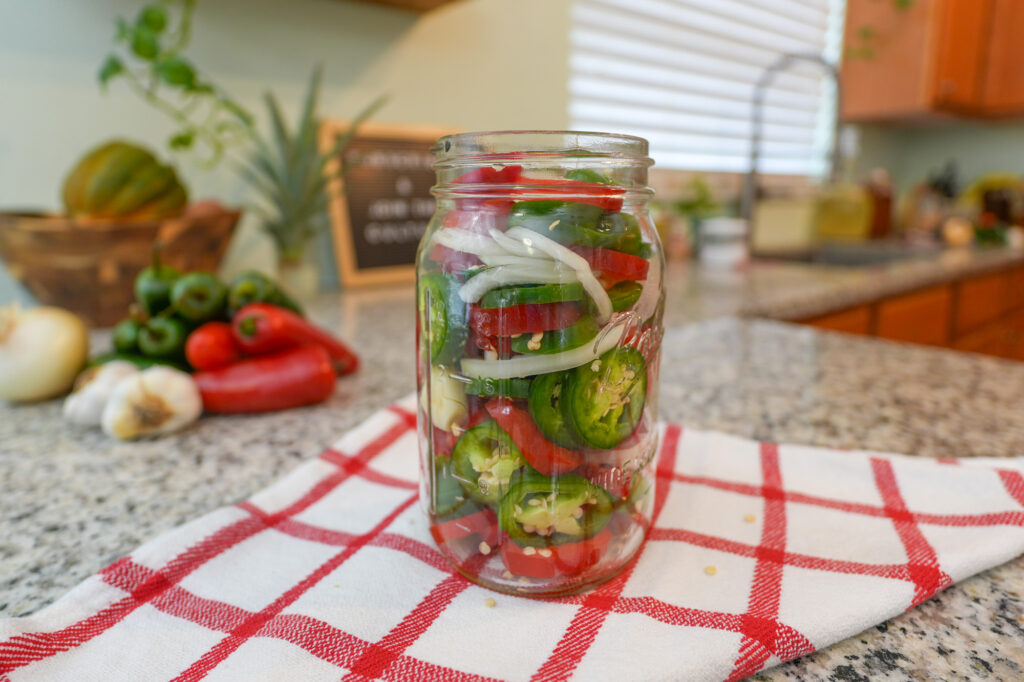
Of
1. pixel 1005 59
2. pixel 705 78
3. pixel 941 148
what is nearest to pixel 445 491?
pixel 705 78

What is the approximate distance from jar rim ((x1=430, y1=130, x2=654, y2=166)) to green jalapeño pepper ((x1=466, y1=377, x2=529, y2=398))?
135 mm

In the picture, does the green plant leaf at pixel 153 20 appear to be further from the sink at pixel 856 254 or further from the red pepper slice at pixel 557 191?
the sink at pixel 856 254

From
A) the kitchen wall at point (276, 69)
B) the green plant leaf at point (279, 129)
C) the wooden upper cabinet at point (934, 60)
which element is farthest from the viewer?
the wooden upper cabinet at point (934, 60)

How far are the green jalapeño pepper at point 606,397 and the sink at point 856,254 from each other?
2027 millimetres

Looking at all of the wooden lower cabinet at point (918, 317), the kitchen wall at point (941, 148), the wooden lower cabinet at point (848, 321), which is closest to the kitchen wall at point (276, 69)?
the wooden lower cabinet at point (848, 321)

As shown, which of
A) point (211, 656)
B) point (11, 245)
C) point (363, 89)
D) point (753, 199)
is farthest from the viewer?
point (753, 199)

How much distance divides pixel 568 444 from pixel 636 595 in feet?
0.35

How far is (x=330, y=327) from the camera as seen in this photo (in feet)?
3.54

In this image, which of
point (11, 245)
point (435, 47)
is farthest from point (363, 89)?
point (11, 245)

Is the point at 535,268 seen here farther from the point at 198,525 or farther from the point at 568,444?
the point at 198,525

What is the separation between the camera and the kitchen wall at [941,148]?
290 centimetres

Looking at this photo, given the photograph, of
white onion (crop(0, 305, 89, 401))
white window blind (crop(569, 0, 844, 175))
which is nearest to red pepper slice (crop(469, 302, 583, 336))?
white onion (crop(0, 305, 89, 401))

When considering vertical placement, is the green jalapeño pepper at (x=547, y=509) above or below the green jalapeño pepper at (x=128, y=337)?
below

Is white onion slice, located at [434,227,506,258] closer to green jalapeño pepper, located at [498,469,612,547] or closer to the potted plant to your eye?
green jalapeño pepper, located at [498,469,612,547]
